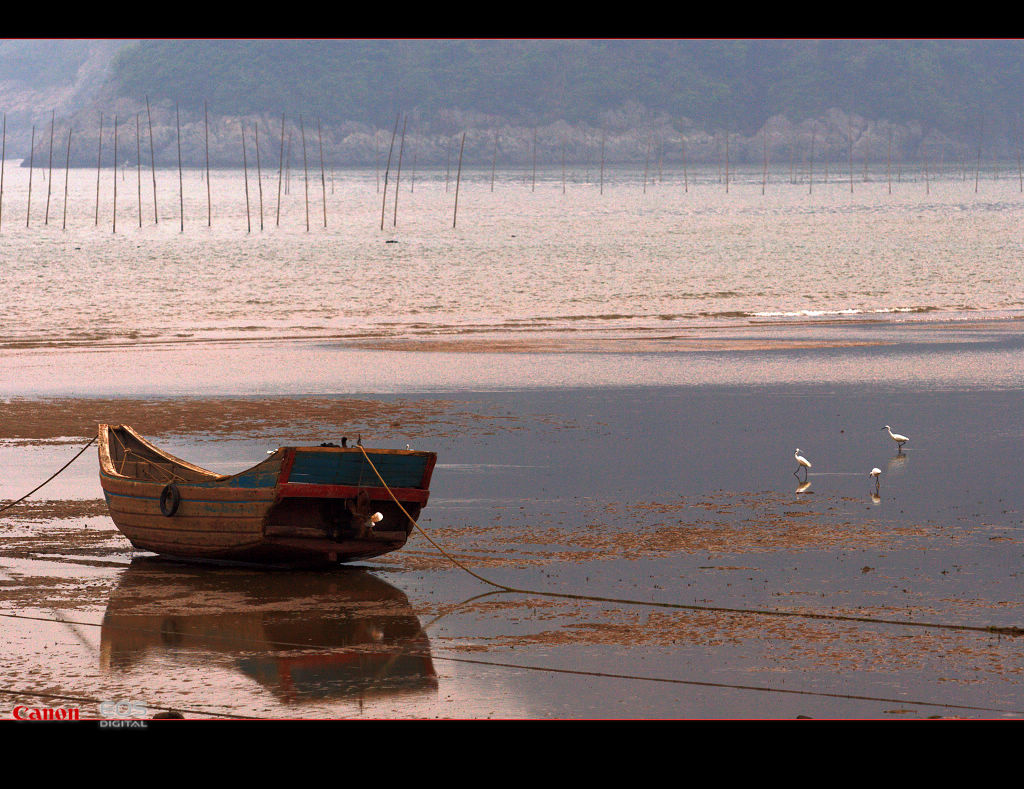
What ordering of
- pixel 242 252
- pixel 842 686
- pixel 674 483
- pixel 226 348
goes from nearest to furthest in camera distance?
pixel 842 686, pixel 674 483, pixel 226 348, pixel 242 252

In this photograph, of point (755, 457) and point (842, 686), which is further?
point (755, 457)

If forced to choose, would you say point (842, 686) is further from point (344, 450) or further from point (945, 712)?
point (344, 450)

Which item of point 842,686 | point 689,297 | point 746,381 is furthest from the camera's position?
point 689,297

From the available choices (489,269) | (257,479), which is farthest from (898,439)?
(489,269)

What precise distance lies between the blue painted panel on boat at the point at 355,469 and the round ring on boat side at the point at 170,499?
1.28 meters

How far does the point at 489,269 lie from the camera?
195 feet

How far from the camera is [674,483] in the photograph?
17.6 meters

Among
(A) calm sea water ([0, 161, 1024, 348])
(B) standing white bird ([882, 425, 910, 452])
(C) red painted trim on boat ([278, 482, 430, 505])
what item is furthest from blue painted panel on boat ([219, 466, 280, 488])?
(A) calm sea water ([0, 161, 1024, 348])

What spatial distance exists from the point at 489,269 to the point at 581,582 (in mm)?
47134

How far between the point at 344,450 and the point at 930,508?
6640 mm

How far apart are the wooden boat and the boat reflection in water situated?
0.25 metres

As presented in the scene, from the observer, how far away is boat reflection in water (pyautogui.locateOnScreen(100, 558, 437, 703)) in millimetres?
9820

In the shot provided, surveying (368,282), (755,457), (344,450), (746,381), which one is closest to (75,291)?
(368,282)

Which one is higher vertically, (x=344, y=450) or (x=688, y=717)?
(x=344, y=450)
